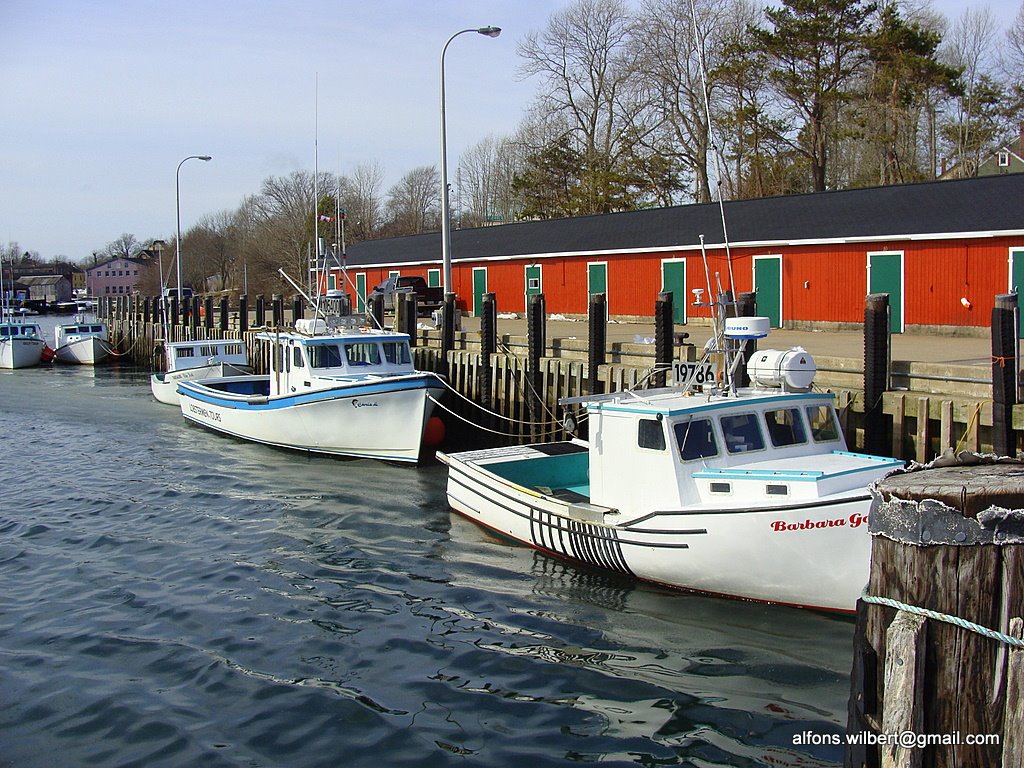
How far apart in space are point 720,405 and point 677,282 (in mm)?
18790

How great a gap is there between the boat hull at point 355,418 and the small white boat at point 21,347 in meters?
27.6

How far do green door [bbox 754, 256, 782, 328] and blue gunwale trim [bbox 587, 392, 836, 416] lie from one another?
15.6 metres

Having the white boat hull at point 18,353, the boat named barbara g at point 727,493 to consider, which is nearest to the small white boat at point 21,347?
the white boat hull at point 18,353

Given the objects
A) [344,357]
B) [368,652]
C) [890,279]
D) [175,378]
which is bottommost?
[368,652]

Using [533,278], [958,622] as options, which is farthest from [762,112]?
[958,622]

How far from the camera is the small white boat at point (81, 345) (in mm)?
46219

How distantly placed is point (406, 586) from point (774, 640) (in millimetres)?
4360

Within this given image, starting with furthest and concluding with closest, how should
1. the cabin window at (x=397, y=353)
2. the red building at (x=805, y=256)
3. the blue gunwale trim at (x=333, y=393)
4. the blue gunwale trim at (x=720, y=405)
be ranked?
1. the red building at (x=805, y=256)
2. the cabin window at (x=397, y=353)
3. the blue gunwale trim at (x=333, y=393)
4. the blue gunwale trim at (x=720, y=405)

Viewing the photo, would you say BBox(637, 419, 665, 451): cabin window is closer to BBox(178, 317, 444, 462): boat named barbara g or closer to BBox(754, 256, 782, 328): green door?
BBox(178, 317, 444, 462): boat named barbara g

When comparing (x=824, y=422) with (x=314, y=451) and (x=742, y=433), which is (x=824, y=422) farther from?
(x=314, y=451)

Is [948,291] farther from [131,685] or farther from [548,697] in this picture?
[131,685]

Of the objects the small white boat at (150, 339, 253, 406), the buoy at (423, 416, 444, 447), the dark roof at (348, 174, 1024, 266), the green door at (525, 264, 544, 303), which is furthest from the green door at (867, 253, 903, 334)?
the small white boat at (150, 339, 253, 406)

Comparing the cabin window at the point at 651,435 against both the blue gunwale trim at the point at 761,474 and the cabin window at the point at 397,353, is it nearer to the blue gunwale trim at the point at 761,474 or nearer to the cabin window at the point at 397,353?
the blue gunwale trim at the point at 761,474

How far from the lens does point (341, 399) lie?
19.5 m
